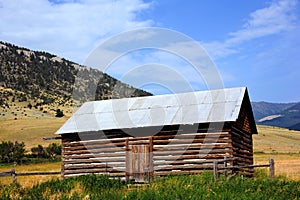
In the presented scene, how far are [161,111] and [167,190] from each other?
948 cm

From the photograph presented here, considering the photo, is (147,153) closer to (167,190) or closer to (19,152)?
(167,190)

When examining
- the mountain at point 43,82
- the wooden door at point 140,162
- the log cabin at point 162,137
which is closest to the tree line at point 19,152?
the log cabin at point 162,137

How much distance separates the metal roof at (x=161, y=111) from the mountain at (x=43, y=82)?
52.6 meters

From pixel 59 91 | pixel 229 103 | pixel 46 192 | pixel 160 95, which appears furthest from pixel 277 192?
pixel 59 91

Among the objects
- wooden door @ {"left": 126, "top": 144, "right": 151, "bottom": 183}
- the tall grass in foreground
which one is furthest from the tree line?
the tall grass in foreground

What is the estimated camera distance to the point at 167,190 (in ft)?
35.6

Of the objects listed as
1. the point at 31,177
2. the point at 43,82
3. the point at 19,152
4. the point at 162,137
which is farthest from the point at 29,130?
the point at 162,137

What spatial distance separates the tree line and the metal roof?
62.6 feet

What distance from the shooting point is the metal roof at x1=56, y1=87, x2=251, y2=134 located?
60.7 feet

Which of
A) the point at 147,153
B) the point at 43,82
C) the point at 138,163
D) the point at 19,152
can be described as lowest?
the point at 138,163

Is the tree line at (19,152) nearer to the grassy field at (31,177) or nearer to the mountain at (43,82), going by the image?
the grassy field at (31,177)

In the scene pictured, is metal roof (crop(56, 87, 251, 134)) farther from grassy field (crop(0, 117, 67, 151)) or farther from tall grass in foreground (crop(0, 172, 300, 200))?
grassy field (crop(0, 117, 67, 151))

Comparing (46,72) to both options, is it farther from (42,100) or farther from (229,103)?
(229,103)

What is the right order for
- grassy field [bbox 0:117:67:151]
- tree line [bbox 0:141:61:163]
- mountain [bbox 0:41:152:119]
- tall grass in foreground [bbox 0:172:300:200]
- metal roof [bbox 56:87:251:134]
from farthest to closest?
mountain [bbox 0:41:152:119] → grassy field [bbox 0:117:67:151] → tree line [bbox 0:141:61:163] → metal roof [bbox 56:87:251:134] → tall grass in foreground [bbox 0:172:300:200]
